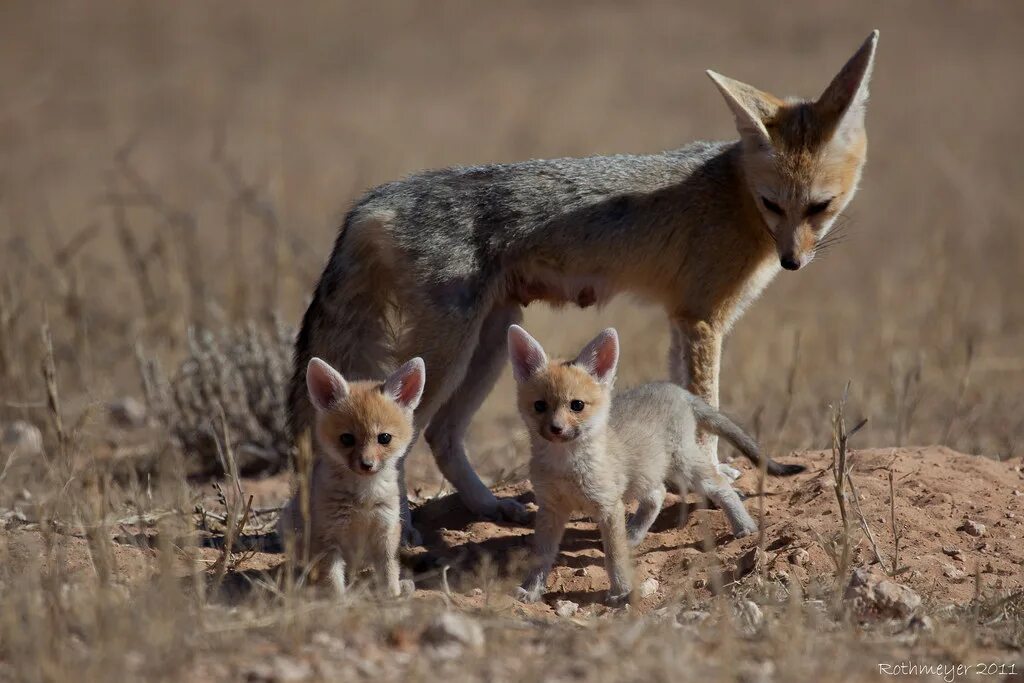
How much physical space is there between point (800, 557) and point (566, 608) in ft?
3.74

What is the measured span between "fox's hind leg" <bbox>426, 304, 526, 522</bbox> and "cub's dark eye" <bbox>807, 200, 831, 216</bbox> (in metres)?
1.70

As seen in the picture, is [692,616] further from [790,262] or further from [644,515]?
[790,262]

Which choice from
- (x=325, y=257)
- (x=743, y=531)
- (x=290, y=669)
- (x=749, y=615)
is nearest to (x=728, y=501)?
(x=743, y=531)

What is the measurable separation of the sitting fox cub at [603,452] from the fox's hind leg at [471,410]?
0.95m

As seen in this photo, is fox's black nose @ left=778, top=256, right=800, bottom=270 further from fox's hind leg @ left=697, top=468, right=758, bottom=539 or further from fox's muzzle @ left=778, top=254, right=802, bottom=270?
fox's hind leg @ left=697, top=468, right=758, bottom=539

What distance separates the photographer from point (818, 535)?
17.6 feet

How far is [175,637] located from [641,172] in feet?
13.6

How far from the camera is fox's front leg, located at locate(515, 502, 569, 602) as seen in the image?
5648 mm

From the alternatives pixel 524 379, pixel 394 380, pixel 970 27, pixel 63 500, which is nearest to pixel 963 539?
pixel 524 379

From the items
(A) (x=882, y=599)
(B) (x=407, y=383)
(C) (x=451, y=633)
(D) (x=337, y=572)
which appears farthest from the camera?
(B) (x=407, y=383)

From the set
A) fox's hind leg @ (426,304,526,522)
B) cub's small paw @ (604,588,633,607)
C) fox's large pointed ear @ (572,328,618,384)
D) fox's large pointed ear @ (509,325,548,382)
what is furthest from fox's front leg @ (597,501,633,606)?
fox's hind leg @ (426,304,526,522)

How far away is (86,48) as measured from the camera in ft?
71.1

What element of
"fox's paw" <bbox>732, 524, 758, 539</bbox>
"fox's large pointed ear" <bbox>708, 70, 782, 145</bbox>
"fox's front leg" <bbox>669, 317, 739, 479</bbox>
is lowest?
"fox's paw" <bbox>732, 524, 758, 539</bbox>

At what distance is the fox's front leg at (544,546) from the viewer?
18.5 ft
